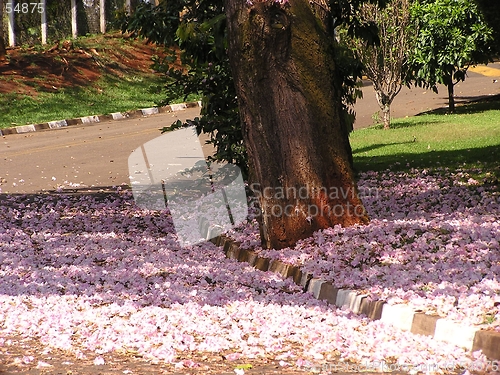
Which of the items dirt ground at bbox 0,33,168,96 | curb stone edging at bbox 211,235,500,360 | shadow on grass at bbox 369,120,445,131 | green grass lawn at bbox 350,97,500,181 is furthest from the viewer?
dirt ground at bbox 0,33,168,96

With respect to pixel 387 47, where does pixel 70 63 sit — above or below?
above

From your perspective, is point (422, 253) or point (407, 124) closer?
point (422, 253)

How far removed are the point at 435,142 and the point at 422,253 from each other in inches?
415

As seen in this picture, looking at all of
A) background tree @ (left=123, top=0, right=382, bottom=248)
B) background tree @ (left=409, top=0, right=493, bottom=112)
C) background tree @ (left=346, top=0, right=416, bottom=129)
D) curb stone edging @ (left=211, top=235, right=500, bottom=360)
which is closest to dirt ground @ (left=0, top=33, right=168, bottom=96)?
background tree @ (left=409, top=0, right=493, bottom=112)

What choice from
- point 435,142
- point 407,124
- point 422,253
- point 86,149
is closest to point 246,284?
point 422,253

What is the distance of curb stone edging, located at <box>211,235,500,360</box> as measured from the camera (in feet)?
18.5

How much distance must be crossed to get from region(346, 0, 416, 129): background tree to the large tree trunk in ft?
34.2

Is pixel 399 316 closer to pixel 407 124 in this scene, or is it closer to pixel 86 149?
pixel 86 149

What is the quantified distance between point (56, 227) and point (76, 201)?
1.91 meters

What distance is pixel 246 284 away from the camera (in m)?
8.26

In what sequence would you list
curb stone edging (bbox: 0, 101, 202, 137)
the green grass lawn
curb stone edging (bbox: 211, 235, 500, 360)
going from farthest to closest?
curb stone edging (bbox: 0, 101, 202, 137), the green grass lawn, curb stone edging (bbox: 211, 235, 500, 360)

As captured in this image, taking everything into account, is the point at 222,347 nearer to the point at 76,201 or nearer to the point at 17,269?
the point at 17,269

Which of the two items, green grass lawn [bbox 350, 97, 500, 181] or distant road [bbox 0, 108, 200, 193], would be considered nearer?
green grass lawn [bbox 350, 97, 500, 181]

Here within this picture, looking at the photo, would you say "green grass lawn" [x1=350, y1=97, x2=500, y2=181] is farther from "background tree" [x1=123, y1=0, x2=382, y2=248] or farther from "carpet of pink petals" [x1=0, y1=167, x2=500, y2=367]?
"background tree" [x1=123, y1=0, x2=382, y2=248]
